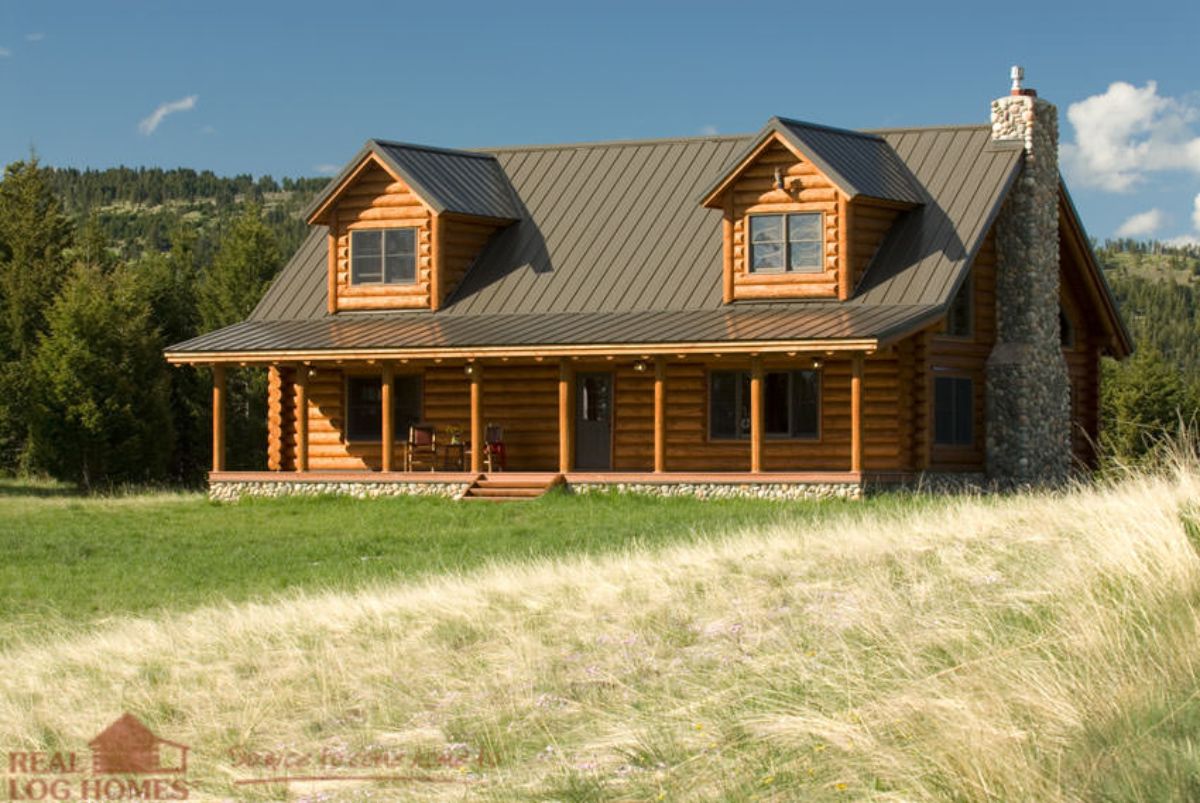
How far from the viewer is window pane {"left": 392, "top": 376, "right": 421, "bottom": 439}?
105 feet

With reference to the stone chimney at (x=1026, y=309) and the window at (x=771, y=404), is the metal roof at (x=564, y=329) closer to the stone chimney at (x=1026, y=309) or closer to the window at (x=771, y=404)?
the window at (x=771, y=404)

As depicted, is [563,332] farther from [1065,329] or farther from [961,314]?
[1065,329]

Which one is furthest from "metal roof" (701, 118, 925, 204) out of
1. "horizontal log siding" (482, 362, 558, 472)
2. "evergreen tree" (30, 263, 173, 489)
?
"evergreen tree" (30, 263, 173, 489)

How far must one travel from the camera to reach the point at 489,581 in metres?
16.0

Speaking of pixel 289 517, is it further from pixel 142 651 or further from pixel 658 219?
pixel 142 651

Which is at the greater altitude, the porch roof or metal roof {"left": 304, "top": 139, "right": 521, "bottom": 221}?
metal roof {"left": 304, "top": 139, "right": 521, "bottom": 221}

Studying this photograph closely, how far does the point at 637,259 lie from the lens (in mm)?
31297

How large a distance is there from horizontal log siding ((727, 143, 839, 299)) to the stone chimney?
12.3 ft

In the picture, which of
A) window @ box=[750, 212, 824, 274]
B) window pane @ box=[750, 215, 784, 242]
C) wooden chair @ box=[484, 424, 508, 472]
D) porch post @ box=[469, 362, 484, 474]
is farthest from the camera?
wooden chair @ box=[484, 424, 508, 472]

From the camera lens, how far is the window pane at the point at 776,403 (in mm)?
29047

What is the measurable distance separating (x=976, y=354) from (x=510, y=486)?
8464mm

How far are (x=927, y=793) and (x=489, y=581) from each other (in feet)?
28.2

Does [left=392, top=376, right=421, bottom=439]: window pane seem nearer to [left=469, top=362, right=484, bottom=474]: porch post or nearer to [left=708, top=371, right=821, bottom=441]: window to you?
[left=469, top=362, right=484, bottom=474]: porch post

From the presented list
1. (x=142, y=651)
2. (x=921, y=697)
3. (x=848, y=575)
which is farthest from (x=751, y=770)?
(x=142, y=651)
